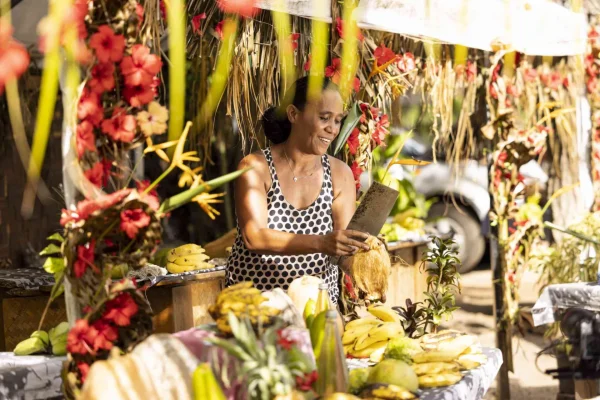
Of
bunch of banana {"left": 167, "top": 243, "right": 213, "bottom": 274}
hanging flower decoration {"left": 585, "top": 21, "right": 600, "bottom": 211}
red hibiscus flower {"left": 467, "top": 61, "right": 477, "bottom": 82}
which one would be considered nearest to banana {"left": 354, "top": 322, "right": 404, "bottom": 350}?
bunch of banana {"left": 167, "top": 243, "right": 213, "bottom": 274}

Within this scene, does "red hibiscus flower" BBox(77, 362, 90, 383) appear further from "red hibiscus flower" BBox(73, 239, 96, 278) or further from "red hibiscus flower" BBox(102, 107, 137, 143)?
"red hibiscus flower" BBox(102, 107, 137, 143)

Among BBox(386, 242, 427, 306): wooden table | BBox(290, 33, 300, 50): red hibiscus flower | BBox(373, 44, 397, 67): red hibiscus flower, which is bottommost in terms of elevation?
BBox(386, 242, 427, 306): wooden table

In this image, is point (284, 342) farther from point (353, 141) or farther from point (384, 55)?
point (384, 55)

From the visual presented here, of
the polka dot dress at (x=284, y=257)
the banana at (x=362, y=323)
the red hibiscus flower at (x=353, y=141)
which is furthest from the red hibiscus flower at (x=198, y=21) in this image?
the banana at (x=362, y=323)

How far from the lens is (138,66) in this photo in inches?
85.5

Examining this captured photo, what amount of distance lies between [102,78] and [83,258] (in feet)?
1.42

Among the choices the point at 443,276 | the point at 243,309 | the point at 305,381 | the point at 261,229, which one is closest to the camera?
the point at 305,381

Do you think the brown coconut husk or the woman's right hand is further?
the brown coconut husk

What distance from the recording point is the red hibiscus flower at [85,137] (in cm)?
214

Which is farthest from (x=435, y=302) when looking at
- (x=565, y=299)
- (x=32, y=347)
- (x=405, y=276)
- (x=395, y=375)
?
(x=405, y=276)

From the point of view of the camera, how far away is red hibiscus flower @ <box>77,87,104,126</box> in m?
2.13

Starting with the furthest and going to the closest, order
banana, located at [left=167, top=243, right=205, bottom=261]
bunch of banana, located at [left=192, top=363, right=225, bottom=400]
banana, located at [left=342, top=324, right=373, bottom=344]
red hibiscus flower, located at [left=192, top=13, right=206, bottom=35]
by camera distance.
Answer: banana, located at [left=167, top=243, right=205, bottom=261] → red hibiscus flower, located at [left=192, top=13, right=206, bottom=35] → banana, located at [left=342, top=324, right=373, bottom=344] → bunch of banana, located at [left=192, top=363, right=225, bottom=400]

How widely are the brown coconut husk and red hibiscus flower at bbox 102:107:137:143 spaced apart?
125 cm

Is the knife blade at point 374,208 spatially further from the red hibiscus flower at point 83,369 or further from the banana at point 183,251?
the banana at point 183,251
